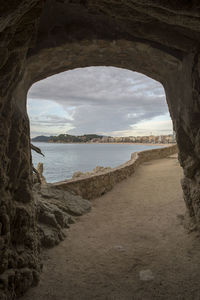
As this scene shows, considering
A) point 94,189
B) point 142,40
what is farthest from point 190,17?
point 94,189

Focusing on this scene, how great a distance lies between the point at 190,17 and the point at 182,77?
58.6 inches

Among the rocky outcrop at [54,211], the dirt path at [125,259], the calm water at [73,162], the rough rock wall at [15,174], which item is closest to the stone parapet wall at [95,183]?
the rocky outcrop at [54,211]

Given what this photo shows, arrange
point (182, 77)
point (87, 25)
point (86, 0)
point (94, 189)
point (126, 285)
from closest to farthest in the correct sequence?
point (86, 0) < point (126, 285) < point (87, 25) < point (182, 77) < point (94, 189)

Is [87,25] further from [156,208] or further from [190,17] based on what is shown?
[156,208]

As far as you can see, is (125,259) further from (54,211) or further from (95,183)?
(95,183)

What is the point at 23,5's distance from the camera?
1676 mm

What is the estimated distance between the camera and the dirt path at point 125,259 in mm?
2777

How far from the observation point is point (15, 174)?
114 inches

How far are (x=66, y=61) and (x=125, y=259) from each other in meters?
3.71

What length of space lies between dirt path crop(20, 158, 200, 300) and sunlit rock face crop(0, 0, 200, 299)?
1.83 feet

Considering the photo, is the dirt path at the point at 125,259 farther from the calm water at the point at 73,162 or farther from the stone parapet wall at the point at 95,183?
the calm water at the point at 73,162

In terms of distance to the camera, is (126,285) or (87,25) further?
(87,25)

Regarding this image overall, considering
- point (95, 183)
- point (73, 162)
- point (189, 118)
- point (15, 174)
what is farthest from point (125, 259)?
point (73, 162)

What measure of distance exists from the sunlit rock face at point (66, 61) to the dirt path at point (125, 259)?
558mm
